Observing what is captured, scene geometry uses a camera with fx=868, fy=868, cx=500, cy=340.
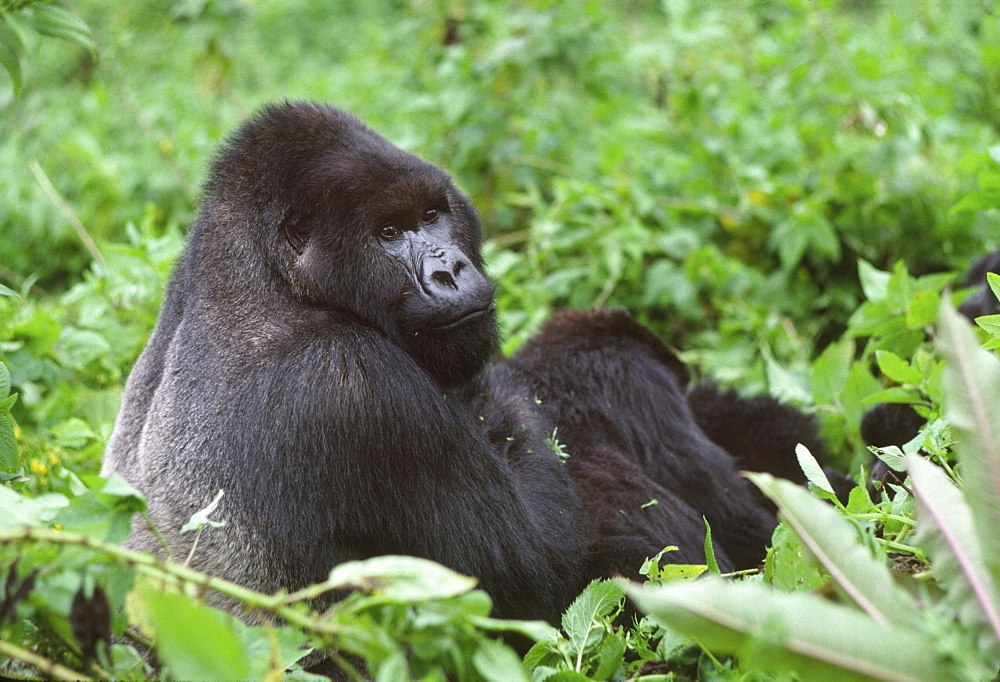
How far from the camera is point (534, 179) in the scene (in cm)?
520

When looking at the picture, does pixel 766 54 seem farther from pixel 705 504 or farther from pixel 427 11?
pixel 705 504

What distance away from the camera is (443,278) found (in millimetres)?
2293

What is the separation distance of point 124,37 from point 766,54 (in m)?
4.33

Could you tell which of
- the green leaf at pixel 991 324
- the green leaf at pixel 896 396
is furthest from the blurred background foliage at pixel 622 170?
the green leaf at pixel 991 324

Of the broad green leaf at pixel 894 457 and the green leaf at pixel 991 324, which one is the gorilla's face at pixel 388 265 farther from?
the green leaf at pixel 991 324

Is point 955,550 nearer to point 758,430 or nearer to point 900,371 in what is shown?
point 900,371

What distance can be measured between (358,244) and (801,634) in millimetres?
1475

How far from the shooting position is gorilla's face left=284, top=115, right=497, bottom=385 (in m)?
2.26

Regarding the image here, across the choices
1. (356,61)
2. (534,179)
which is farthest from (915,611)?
(356,61)

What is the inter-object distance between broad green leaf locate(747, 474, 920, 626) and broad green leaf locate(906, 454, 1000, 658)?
3.6 inches

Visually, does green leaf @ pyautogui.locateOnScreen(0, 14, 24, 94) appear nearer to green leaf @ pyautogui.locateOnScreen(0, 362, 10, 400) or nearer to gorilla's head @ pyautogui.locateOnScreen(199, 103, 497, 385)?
gorilla's head @ pyautogui.locateOnScreen(199, 103, 497, 385)

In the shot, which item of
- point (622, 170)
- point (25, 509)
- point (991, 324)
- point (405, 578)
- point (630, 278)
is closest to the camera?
point (405, 578)

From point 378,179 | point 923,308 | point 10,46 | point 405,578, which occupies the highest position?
point 10,46

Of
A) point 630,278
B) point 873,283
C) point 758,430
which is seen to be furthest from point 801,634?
point 630,278
